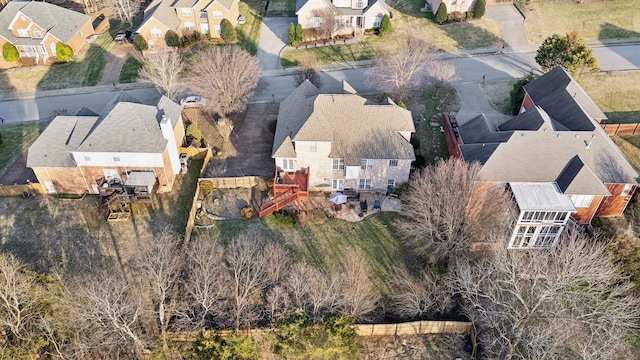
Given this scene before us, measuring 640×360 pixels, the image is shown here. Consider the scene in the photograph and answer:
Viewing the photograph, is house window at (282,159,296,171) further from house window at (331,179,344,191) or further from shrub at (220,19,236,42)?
shrub at (220,19,236,42)

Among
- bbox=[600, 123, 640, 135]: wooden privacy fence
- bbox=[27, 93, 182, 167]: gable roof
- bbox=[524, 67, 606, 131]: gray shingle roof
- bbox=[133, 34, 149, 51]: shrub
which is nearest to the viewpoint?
bbox=[27, 93, 182, 167]: gable roof

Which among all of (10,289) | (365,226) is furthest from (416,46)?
(10,289)

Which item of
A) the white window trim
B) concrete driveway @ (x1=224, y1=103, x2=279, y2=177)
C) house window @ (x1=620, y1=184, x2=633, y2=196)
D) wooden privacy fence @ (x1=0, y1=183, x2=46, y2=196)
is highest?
house window @ (x1=620, y1=184, x2=633, y2=196)

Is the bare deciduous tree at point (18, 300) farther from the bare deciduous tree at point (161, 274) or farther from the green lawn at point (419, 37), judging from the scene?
the green lawn at point (419, 37)

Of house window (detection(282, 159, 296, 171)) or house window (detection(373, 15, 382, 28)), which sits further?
house window (detection(373, 15, 382, 28))

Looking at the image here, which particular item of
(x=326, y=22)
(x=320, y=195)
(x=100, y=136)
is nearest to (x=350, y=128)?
(x=320, y=195)

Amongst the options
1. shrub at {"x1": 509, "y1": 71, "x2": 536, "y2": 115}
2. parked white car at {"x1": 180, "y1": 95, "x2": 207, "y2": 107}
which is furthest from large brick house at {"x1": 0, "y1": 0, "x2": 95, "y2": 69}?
shrub at {"x1": 509, "y1": 71, "x2": 536, "y2": 115}
